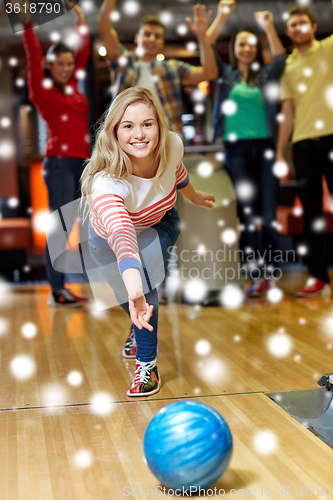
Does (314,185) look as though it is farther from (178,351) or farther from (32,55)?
(32,55)

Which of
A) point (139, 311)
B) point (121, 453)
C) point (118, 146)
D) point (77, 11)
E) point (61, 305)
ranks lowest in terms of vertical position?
point (61, 305)

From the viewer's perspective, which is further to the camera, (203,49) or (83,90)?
(83,90)

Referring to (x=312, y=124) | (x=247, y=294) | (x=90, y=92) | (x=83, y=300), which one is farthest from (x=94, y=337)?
(x=90, y=92)

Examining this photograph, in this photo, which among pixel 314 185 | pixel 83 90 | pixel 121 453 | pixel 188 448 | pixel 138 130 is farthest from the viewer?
pixel 83 90

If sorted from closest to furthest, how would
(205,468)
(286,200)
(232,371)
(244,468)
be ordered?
(205,468) < (244,468) < (232,371) < (286,200)

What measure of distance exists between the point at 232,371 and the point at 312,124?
1.45 metres

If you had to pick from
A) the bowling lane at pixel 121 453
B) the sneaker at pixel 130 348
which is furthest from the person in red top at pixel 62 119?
the bowling lane at pixel 121 453

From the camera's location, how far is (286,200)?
3910mm

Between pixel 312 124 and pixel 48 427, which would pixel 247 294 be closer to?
pixel 312 124

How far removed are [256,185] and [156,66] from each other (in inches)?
29.5

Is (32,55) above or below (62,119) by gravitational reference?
above

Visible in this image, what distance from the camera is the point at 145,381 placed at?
157cm

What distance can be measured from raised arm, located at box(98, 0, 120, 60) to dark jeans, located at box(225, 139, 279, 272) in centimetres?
70

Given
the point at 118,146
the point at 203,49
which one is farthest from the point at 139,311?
the point at 203,49
